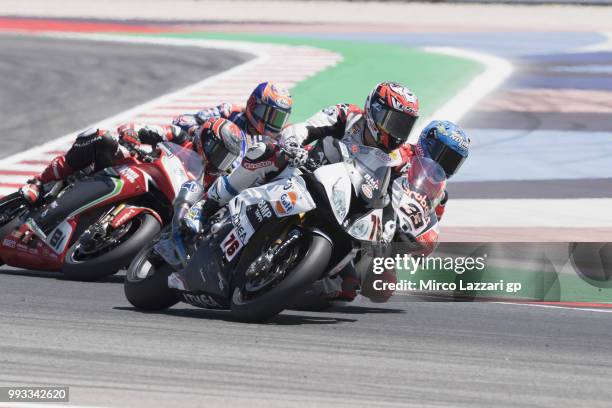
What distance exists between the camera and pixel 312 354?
276 inches

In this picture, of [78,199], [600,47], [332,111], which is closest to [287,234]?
[332,111]

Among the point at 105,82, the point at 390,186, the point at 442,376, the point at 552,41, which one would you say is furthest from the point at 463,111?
the point at 442,376

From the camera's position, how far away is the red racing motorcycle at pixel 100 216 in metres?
10.4

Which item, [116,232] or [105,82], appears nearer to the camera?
[116,232]

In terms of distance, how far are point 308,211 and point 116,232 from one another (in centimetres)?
289

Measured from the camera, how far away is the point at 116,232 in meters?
10.5

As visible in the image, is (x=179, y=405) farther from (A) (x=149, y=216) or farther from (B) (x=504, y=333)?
(A) (x=149, y=216)

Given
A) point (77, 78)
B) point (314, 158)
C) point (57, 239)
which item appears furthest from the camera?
point (77, 78)

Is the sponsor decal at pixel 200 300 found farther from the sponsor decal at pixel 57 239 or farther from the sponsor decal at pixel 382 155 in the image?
the sponsor decal at pixel 57 239

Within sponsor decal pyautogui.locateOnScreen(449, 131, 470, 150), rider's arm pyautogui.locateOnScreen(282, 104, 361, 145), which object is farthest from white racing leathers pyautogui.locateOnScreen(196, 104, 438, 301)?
sponsor decal pyautogui.locateOnScreen(449, 131, 470, 150)

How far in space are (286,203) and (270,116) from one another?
113 inches

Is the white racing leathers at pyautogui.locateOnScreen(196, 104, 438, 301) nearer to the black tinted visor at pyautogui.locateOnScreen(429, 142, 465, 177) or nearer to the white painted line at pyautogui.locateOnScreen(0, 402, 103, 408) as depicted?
the black tinted visor at pyautogui.locateOnScreen(429, 142, 465, 177)

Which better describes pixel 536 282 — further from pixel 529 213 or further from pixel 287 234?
pixel 529 213

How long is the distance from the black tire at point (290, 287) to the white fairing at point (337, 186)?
9.3 inches
